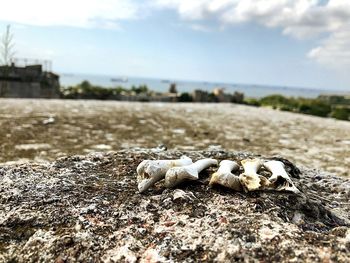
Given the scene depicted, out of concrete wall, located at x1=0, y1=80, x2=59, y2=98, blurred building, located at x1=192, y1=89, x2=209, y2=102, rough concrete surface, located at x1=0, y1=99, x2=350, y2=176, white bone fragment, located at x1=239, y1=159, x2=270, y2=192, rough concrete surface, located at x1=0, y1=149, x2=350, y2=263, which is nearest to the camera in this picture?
rough concrete surface, located at x1=0, y1=149, x2=350, y2=263

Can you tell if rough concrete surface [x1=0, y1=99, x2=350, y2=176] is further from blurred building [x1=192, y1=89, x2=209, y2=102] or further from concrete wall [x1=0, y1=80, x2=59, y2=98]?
concrete wall [x1=0, y1=80, x2=59, y2=98]

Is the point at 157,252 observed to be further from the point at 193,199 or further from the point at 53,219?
the point at 53,219

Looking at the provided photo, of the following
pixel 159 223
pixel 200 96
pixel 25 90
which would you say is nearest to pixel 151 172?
pixel 159 223

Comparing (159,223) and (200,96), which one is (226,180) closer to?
(159,223)

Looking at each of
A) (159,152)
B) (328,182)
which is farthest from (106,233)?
(328,182)

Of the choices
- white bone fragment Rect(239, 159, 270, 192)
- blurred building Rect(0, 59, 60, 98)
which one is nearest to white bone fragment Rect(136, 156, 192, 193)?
white bone fragment Rect(239, 159, 270, 192)
